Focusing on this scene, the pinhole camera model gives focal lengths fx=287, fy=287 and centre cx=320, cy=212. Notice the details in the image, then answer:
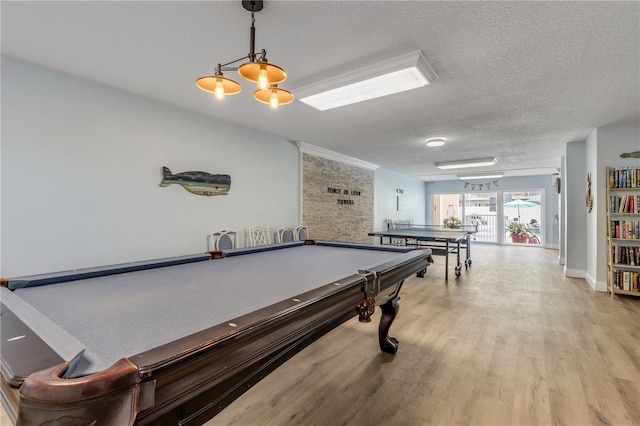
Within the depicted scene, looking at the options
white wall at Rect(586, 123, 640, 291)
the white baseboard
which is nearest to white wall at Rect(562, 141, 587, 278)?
the white baseboard

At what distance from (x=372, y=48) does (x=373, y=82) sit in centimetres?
36

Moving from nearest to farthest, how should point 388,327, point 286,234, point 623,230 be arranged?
1. point 388,327
2. point 623,230
3. point 286,234

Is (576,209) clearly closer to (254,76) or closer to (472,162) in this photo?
(472,162)

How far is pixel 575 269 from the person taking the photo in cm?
504

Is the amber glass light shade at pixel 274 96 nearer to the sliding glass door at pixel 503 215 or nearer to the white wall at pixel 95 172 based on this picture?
the white wall at pixel 95 172

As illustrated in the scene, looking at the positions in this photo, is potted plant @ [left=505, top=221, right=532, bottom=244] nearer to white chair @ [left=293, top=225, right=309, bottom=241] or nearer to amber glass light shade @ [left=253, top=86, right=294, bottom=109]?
white chair @ [left=293, top=225, right=309, bottom=241]

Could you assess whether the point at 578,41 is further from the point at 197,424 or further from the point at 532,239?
the point at 532,239

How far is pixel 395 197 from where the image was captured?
897 cm

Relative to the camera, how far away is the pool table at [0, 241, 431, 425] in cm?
65

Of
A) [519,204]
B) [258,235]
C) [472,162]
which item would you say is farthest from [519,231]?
[258,235]

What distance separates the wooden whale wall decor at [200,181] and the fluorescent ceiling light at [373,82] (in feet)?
5.56

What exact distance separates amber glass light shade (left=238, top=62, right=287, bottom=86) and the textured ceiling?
39cm

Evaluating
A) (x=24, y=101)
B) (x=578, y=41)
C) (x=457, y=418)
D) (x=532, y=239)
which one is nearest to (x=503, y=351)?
(x=457, y=418)

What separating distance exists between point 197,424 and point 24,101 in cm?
305
